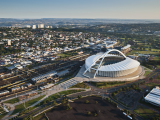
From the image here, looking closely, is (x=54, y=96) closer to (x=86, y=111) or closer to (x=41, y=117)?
(x=41, y=117)

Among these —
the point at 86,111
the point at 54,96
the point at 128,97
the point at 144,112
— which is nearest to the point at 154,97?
the point at 128,97

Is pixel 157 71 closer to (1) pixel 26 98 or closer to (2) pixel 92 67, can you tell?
(2) pixel 92 67

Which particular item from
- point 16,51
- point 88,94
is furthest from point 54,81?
point 16,51

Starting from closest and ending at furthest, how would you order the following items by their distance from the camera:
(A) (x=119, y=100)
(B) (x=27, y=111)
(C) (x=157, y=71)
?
(B) (x=27, y=111), (A) (x=119, y=100), (C) (x=157, y=71)

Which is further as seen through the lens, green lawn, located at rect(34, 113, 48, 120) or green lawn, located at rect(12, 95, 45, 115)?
green lawn, located at rect(12, 95, 45, 115)

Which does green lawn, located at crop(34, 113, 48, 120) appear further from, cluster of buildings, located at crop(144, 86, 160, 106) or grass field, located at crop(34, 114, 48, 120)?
cluster of buildings, located at crop(144, 86, 160, 106)

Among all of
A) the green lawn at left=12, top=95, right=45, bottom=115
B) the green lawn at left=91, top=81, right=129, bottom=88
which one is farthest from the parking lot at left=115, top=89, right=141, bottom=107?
the green lawn at left=12, top=95, right=45, bottom=115
